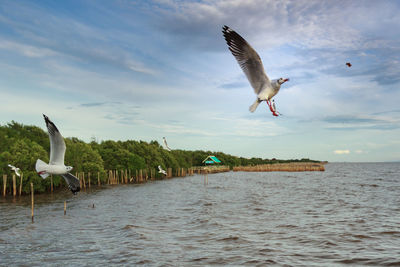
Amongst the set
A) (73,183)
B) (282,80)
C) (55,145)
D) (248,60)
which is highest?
(248,60)

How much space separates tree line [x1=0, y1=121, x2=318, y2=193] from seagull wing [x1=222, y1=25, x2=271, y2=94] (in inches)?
1533

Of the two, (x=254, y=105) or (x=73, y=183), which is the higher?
(x=254, y=105)

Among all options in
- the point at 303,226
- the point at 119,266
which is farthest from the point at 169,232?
the point at 303,226

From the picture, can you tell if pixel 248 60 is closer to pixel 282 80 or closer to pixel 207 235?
pixel 282 80

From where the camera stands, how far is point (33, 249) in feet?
53.2

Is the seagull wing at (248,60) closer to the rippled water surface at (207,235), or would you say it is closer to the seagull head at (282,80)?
the seagull head at (282,80)

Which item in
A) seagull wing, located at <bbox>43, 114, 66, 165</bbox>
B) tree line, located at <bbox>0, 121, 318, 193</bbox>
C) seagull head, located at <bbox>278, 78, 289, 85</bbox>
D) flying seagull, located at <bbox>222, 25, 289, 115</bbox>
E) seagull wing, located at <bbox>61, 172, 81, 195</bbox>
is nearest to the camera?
seagull head, located at <bbox>278, 78, 289, 85</bbox>

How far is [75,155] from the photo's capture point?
2045 inches

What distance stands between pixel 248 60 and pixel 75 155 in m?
49.6

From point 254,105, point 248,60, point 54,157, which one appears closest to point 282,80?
point 254,105

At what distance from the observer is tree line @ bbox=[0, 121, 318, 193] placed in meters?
40.1

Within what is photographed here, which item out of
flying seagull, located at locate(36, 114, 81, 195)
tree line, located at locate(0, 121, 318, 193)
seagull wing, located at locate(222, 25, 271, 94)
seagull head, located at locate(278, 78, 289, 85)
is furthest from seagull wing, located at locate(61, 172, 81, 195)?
tree line, located at locate(0, 121, 318, 193)

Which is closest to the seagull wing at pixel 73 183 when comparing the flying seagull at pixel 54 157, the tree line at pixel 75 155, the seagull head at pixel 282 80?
the flying seagull at pixel 54 157

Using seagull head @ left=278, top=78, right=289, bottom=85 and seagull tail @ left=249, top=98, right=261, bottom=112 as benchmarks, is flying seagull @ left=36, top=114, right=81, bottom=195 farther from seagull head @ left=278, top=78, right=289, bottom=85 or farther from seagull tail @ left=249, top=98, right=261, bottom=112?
seagull head @ left=278, top=78, right=289, bottom=85
